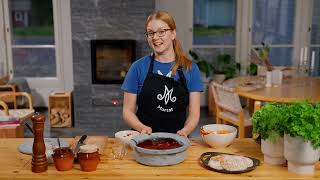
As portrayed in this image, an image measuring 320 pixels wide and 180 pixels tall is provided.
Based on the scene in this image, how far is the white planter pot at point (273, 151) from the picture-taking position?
1.73m

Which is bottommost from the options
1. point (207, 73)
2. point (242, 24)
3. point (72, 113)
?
point (72, 113)

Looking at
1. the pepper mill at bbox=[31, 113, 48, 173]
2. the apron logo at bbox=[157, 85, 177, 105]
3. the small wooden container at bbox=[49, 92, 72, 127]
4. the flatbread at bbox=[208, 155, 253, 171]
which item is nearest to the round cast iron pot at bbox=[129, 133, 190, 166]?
the flatbread at bbox=[208, 155, 253, 171]

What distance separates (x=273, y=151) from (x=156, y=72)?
2.73 ft

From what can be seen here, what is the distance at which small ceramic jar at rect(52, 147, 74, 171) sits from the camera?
66.1 inches

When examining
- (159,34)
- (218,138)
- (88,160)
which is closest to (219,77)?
(159,34)

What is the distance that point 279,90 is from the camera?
4.10 m

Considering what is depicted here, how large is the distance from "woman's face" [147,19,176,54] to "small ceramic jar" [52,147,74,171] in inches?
28.7

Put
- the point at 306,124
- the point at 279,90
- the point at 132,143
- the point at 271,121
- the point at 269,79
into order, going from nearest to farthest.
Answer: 1. the point at 306,124
2. the point at 271,121
3. the point at 132,143
4. the point at 279,90
5. the point at 269,79

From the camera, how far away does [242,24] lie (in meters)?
6.42

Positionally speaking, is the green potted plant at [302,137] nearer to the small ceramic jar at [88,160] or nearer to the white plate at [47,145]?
the small ceramic jar at [88,160]

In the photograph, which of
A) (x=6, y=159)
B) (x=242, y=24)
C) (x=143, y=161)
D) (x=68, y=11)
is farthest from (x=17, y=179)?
(x=242, y=24)

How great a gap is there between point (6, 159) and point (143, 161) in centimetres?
62

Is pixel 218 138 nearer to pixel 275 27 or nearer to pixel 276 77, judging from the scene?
pixel 276 77

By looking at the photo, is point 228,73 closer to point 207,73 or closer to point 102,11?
point 207,73
